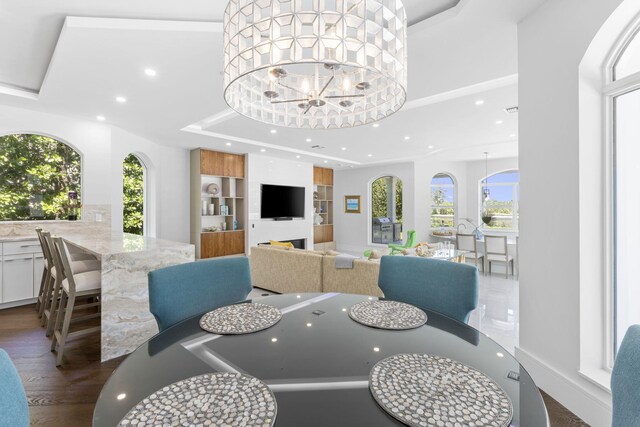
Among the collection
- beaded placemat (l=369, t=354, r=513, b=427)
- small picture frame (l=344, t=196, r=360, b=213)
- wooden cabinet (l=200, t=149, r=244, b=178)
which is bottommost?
beaded placemat (l=369, t=354, r=513, b=427)

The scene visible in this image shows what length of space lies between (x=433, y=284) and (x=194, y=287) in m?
1.40

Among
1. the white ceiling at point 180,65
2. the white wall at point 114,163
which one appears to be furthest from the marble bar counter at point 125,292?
the white wall at point 114,163

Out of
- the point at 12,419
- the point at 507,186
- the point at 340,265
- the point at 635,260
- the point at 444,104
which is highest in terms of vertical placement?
the point at 444,104

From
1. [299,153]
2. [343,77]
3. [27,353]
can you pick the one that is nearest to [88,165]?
[27,353]

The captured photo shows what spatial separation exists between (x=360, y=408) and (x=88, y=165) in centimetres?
557

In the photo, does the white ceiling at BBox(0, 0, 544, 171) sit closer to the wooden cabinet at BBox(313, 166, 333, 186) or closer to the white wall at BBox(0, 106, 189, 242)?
the white wall at BBox(0, 106, 189, 242)

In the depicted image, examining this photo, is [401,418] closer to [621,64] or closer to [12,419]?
[12,419]

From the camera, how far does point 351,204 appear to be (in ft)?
32.6

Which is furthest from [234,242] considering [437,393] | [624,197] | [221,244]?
[437,393]

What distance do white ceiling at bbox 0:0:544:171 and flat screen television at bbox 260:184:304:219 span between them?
233cm

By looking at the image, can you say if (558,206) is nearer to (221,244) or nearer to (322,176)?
(221,244)

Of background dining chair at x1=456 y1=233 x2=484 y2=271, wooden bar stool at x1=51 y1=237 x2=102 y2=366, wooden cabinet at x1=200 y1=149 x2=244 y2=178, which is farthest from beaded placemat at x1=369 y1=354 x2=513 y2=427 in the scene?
wooden cabinet at x1=200 y1=149 x2=244 y2=178

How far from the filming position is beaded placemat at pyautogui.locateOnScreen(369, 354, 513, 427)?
0.71m

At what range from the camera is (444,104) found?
398 cm
